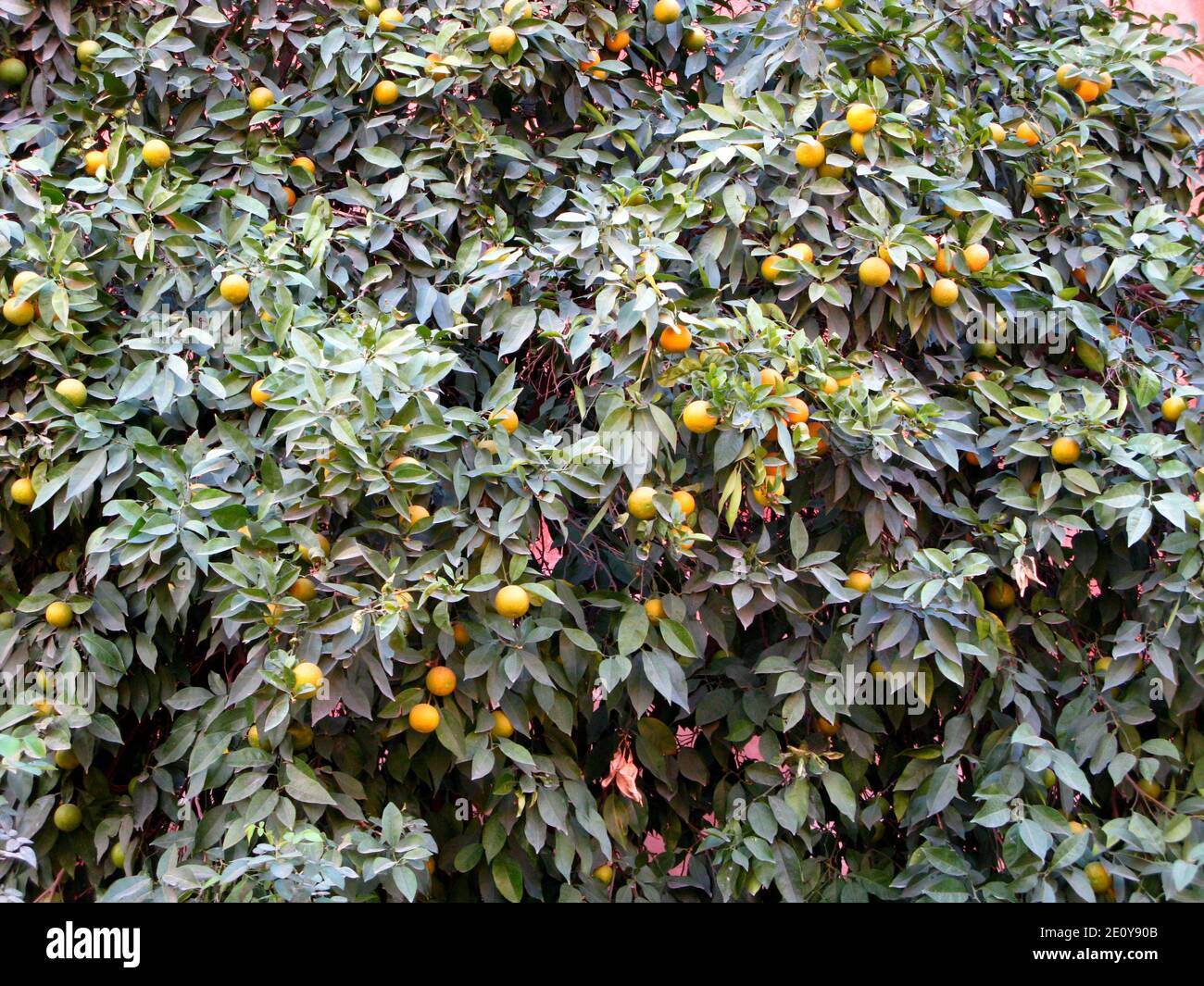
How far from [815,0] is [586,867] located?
71.3 inches

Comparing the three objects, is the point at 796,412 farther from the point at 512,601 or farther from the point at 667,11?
the point at 667,11

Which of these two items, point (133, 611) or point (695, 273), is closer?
point (133, 611)

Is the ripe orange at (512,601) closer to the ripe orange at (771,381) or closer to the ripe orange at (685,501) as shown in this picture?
the ripe orange at (685,501)

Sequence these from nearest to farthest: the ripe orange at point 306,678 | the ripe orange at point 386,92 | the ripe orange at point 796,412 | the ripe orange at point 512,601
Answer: the ripe orange at point 306,678 → the ripe orange at point 512,601 → the ripe orange at point 796,412 → the ripe orange at point 386,92

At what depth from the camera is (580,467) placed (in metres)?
1.99

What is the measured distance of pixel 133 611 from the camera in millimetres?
2137

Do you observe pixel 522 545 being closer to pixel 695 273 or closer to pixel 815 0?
pixel 695 273

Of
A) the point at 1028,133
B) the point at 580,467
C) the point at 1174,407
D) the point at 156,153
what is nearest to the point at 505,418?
the point at 580,467

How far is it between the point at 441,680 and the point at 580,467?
0.43m

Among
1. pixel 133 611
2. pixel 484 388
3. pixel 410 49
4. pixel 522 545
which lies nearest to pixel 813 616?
pixel 522 545

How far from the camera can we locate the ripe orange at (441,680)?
1.95m

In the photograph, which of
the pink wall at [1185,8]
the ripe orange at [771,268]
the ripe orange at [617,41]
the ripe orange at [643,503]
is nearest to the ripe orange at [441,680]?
the ripe orange at [643,503]

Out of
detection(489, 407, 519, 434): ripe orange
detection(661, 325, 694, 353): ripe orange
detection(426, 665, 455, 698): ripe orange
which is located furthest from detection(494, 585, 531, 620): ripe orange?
detection(661, 325, 694, 353): ripe orange

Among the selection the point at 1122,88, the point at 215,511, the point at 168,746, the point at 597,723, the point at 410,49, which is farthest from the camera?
the point at 1122,88
